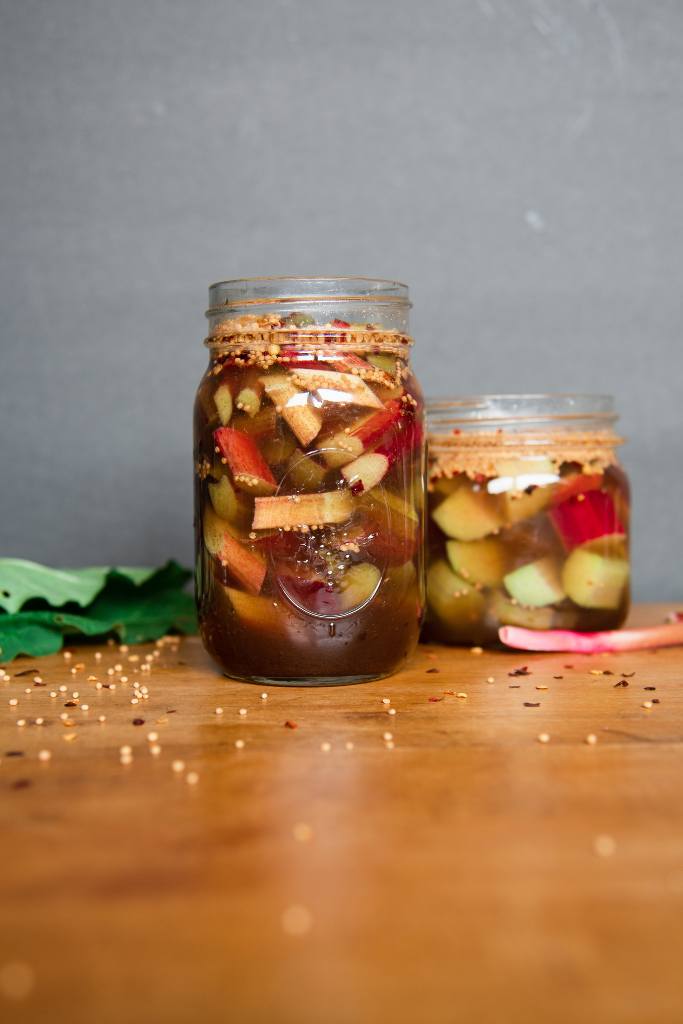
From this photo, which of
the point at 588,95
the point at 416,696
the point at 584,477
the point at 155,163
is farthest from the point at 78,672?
the point at 588,95

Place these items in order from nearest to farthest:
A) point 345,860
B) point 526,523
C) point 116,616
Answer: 1. point 345,860
2. point 526,523
3. point 116,616

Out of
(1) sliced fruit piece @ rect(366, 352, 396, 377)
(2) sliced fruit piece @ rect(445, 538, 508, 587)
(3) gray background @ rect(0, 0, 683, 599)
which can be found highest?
(3) gray background @ rect(0, 0, 683, 599)

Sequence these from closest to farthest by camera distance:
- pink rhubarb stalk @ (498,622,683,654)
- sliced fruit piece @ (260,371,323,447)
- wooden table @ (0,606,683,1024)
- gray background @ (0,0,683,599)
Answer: wooden table @ (0,606,683,1024)
sliced fruit piece @ (260,371,323,447)
pink rhubarb stalk @ (498,622,683,654)
gray background @ (0,0,683,599)

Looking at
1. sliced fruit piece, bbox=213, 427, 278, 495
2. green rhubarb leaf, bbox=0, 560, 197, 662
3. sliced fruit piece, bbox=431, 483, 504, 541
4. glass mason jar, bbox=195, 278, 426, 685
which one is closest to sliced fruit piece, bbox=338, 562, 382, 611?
glass mason jar, bbox=195, 278, 426, 685

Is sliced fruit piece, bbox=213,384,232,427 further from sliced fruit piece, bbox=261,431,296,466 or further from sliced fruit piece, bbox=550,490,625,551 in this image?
sliced fruit piece, bbox=550,490,625,551

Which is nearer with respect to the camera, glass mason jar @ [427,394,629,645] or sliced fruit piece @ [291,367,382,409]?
sliced fruit piece @ [291,367,382,409]

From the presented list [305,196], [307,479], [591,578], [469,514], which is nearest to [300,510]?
[307,479]

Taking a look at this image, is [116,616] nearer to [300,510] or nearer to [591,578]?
[300,510]
